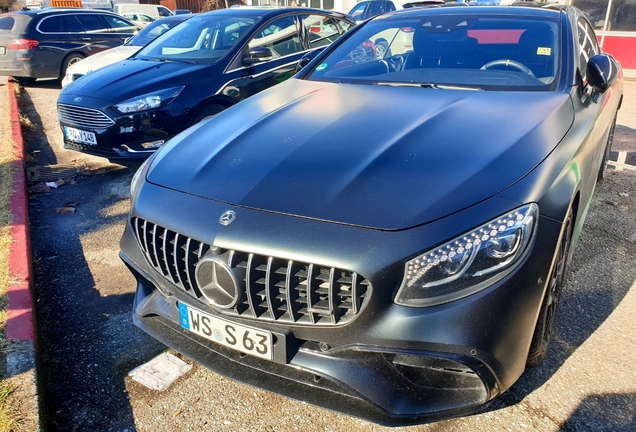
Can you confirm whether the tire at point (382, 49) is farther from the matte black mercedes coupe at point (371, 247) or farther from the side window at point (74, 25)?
the side window at point (74, 25)

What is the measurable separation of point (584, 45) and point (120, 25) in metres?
11.2

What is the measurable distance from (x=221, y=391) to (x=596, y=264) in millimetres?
2453

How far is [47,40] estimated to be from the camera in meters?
10.6

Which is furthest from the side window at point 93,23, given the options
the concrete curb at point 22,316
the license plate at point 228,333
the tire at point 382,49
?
the license plate at point 228,333

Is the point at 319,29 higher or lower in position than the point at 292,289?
higher

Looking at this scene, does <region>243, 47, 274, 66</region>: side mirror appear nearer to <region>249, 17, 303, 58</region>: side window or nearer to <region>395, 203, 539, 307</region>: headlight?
<region>249, 17, 303, 58</region>: side window

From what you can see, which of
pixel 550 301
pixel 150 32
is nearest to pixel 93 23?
pixel 150 32

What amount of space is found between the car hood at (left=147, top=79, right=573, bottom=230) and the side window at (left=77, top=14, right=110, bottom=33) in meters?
10.2

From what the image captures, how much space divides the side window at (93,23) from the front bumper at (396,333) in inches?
443

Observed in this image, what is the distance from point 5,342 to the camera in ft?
8.02

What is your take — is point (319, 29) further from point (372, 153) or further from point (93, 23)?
point (93, 23)

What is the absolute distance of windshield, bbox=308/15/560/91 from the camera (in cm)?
285

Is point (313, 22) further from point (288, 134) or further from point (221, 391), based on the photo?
point (221, 391)

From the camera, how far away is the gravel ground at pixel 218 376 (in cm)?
212
